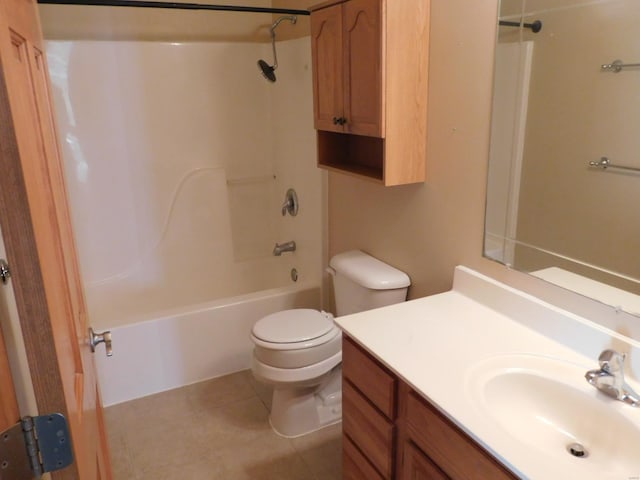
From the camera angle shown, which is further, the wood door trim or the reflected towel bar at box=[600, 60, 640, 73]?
the reflected towel bar at box=[600, 60, 640, 73]

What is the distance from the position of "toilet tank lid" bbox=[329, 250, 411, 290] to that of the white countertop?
0.29 m

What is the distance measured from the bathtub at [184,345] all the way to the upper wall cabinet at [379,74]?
99 centimetres

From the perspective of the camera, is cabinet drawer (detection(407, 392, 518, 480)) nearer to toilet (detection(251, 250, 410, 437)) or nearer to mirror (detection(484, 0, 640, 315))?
mirror (detection(484, 0, 640, 315))

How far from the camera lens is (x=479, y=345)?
1.35 metres

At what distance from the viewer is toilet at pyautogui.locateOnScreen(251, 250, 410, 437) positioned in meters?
1.98

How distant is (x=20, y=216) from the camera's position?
0.53 metres

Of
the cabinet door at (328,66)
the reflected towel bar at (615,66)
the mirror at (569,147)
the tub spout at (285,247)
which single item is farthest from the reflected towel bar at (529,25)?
the tub spout at (285,247)

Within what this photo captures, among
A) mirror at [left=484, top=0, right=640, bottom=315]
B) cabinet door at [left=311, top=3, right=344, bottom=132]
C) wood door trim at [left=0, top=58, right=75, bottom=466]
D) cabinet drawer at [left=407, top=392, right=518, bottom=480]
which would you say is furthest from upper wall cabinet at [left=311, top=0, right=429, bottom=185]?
wood door trim at [left=0, top=58, right=75, bottom=466]

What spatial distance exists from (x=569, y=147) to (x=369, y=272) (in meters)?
0.89

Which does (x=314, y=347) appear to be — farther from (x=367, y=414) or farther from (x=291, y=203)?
(x=291, y=203)

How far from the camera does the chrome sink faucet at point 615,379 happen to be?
3.59 feet

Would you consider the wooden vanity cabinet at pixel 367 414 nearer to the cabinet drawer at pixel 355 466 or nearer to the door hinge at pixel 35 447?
the cabinet drawer at pixel 355 466

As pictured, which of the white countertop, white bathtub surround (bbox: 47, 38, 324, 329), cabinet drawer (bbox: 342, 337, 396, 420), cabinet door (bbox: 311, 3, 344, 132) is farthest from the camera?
white bathtub surround (bbox: 47, 38, 324, 329)

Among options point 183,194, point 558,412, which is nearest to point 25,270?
point 558,412
